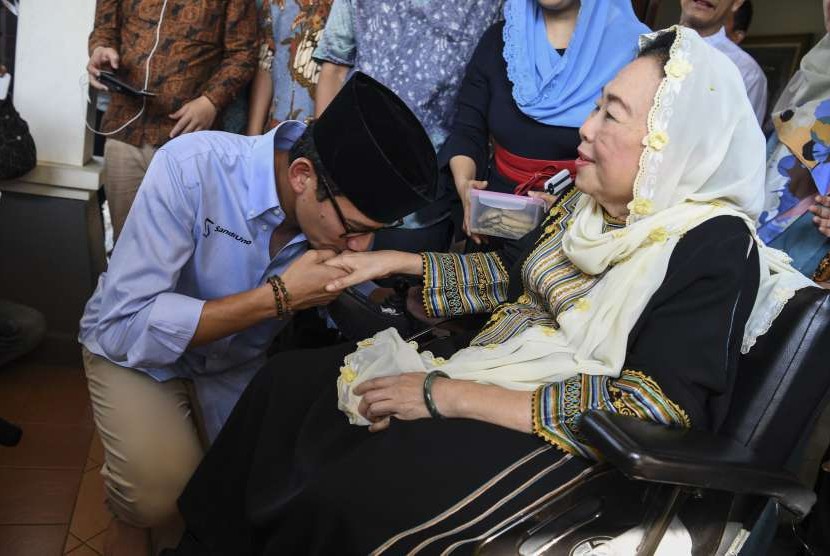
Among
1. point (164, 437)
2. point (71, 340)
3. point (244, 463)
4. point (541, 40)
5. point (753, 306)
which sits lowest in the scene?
point (71, 340)

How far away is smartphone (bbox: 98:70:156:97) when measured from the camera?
2283mm

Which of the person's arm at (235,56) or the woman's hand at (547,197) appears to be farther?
the person's arm at (235,56)

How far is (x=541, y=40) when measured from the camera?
6.76 ft

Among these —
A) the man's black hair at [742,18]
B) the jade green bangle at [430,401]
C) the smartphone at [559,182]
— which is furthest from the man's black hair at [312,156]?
the man's black hair at [742,18]

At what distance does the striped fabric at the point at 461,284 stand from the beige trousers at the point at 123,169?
4.01 ft

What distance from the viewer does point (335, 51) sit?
2.34 m

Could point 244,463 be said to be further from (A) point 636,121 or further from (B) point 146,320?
(A) point 636,121

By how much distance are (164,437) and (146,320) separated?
34 centimetres

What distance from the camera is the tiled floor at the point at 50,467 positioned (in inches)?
76.6

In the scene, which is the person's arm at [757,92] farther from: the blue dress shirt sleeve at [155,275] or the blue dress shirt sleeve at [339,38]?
the blue dress shirt sleeve at [155,275]

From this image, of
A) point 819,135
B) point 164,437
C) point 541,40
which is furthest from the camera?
point 541,40

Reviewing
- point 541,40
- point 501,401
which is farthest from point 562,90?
point 501,401

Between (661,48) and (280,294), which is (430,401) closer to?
(280,294)

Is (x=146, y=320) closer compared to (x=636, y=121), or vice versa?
(x=636, y=121)
